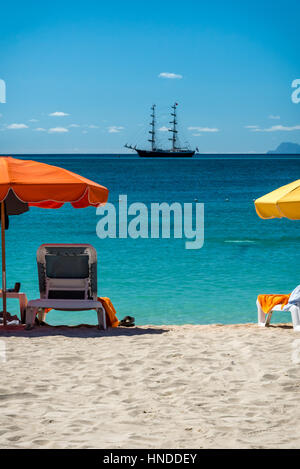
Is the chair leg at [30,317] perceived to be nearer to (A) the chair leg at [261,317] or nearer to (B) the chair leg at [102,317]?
(B) the chair leg at [102,317]

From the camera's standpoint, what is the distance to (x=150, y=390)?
16.4ft

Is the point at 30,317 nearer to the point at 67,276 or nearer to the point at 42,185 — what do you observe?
the point at 67,276

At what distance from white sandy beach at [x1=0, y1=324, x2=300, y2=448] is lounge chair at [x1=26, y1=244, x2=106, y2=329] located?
38 centimetres

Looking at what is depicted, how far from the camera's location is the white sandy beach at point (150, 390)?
3939mm

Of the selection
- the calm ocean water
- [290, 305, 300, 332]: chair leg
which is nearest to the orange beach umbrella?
[290, 305, 300, 332]: chair leg

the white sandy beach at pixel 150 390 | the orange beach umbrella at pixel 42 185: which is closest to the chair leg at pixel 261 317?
the white sandy beach at pixel 150 390

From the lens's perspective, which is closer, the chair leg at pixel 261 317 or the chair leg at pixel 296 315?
the chair leg at pixel 296 315

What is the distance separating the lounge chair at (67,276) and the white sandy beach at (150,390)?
381mm

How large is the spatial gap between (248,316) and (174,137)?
6298 inches

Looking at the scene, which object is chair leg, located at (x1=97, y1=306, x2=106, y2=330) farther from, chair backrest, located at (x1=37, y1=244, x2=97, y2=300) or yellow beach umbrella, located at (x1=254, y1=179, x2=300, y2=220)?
yellow beach umbrella, located at (x1=254, y1=179, x2=300, y2=220)

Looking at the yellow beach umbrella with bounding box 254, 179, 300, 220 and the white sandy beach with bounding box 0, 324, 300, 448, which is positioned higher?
the yellow beach umbrella with bounding box 254, 179, 300, 220

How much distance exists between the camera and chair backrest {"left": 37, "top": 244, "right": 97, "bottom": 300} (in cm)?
743
